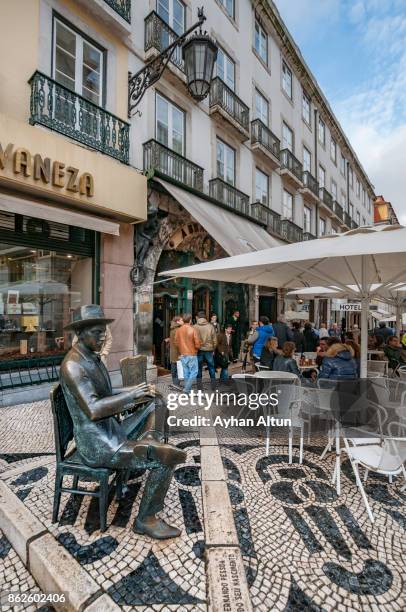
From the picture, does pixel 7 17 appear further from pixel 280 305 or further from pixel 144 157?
pixel 280 305

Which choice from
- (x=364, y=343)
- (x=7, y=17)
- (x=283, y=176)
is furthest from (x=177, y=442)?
(x=283, y=176)

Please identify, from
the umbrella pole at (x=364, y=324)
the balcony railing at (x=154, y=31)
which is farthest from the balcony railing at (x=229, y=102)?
the umbrella pole at (x=364, y=324)

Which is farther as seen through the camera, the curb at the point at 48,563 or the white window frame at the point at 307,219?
the white window frame at the point at 307,219

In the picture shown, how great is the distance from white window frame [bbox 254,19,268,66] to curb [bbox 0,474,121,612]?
647 inches

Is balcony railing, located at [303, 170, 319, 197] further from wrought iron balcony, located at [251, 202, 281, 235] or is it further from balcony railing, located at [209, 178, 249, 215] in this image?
balcony railing, located at [209, 178, 249, 215]

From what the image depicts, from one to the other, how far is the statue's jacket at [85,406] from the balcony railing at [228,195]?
28.2 feet

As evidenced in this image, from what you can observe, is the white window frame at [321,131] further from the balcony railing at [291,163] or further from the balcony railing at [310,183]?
the balcony railing at [291,163]

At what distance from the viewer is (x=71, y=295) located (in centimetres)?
687

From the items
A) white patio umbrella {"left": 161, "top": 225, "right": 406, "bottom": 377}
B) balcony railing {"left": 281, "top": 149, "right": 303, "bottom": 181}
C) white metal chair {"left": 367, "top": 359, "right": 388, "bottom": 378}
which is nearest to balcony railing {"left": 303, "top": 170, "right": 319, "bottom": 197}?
balcony railing {"left": 281, "top": 149, "right": 303, "bottom": 181}

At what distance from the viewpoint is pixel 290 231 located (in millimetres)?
14695

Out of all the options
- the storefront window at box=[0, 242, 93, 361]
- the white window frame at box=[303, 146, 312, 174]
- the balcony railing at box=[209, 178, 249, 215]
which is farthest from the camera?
the white window frame at box=[303, 146, 312, 174]

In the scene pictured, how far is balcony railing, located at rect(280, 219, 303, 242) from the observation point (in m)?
14.1

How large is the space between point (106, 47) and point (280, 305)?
1127 cm

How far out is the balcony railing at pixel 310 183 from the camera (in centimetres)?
1688
